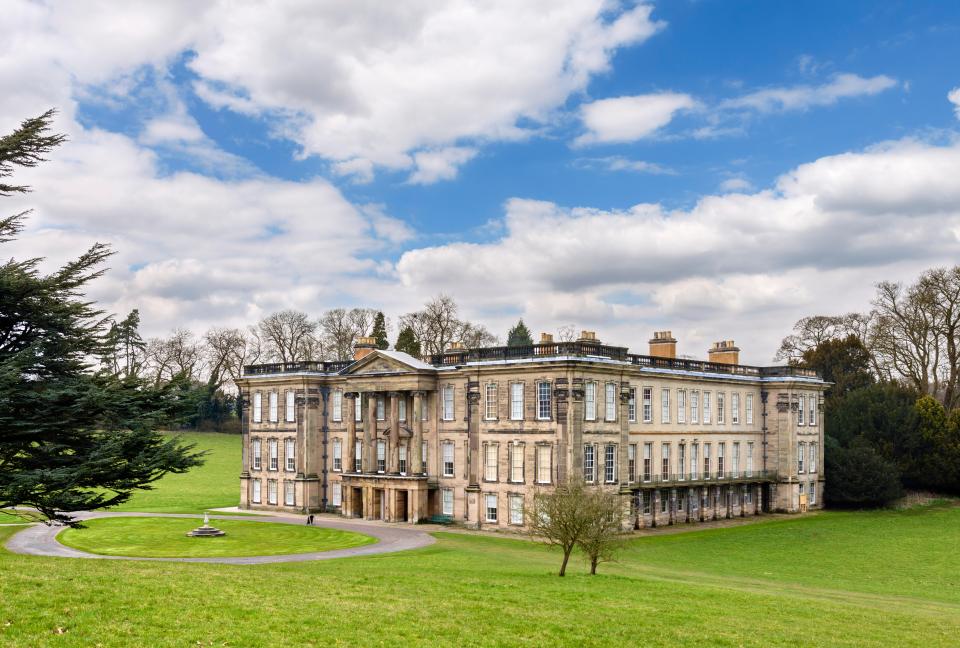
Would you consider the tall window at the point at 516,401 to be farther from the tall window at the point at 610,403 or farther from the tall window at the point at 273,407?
the tall window at the point at 273,407

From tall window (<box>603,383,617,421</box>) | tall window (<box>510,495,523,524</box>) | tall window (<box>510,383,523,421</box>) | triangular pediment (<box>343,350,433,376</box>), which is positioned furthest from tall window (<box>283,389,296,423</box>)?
tall window (<box>603,383,617,421</box>)

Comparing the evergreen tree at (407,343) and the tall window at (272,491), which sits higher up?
the evergreen tree at (407,343)

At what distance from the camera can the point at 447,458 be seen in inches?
2205

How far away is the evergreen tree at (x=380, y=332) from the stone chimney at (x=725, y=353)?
3829 centimetres

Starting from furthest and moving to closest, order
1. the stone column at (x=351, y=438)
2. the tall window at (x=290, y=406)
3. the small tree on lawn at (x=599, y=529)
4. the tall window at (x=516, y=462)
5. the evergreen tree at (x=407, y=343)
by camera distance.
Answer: the evergreen tree at (x=407, y=343) → the tall window at (x=290, y=406) → the stone column at (x=351, y=438) → the tall window at (x=516, y=462) → the small tree on lawn at (x=599, y=529)

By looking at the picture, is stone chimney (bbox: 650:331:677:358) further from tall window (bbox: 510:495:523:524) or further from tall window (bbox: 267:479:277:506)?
tall window (bbox: 267:479:277:506)

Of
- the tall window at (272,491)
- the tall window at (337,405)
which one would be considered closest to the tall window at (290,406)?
the tall window at (337,405)

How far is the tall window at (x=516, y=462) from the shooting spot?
50812mm

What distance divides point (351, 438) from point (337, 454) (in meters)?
3.27

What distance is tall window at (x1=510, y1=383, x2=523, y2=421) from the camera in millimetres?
51031

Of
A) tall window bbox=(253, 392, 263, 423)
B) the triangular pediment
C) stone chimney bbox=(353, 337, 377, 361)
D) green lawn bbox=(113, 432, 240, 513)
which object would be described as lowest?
green lawn bbox=(113, 432, 240, 513)

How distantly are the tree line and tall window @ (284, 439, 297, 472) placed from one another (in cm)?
4038

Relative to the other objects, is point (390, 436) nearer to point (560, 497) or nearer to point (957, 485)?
point (560, 497)

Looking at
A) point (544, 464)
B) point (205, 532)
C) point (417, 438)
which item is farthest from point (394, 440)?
point (205, 532)
